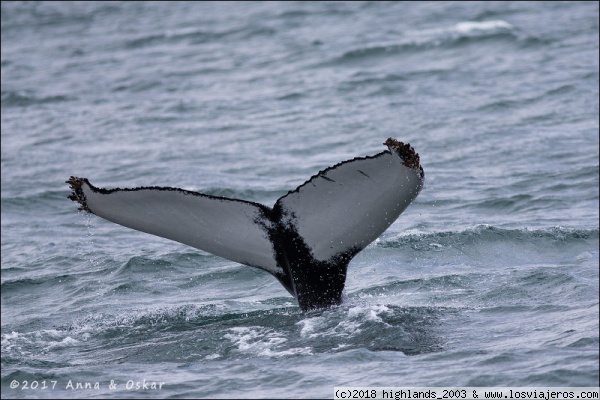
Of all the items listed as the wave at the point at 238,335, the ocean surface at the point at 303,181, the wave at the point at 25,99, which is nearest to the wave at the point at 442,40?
the ocean surface at the point at 303,181

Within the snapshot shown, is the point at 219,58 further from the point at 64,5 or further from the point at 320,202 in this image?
the point at 320,202

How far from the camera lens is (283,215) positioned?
751 centimetres

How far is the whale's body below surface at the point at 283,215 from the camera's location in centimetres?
727

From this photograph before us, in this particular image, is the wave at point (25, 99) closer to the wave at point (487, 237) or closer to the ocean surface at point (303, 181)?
the ocean surface at point (303, 181)

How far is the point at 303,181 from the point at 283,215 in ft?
24.9

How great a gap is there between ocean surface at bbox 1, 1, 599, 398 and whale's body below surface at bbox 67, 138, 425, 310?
62 centimetres

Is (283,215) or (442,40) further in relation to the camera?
(442,40)

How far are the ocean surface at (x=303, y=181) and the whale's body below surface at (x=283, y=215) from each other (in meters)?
0.62

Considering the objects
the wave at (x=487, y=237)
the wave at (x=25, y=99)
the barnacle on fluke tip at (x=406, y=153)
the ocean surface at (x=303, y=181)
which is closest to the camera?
the barnacle on fluke tip at (x=406, y=153)

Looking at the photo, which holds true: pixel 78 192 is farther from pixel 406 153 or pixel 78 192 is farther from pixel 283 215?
pixel 406 153

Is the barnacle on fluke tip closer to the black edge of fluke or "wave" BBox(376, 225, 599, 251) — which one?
the black edge of fluke

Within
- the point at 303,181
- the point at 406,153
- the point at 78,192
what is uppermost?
the point at 406,153

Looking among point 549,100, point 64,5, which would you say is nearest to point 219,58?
point 549,100

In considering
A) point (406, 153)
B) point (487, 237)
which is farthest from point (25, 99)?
point (406, 153)
